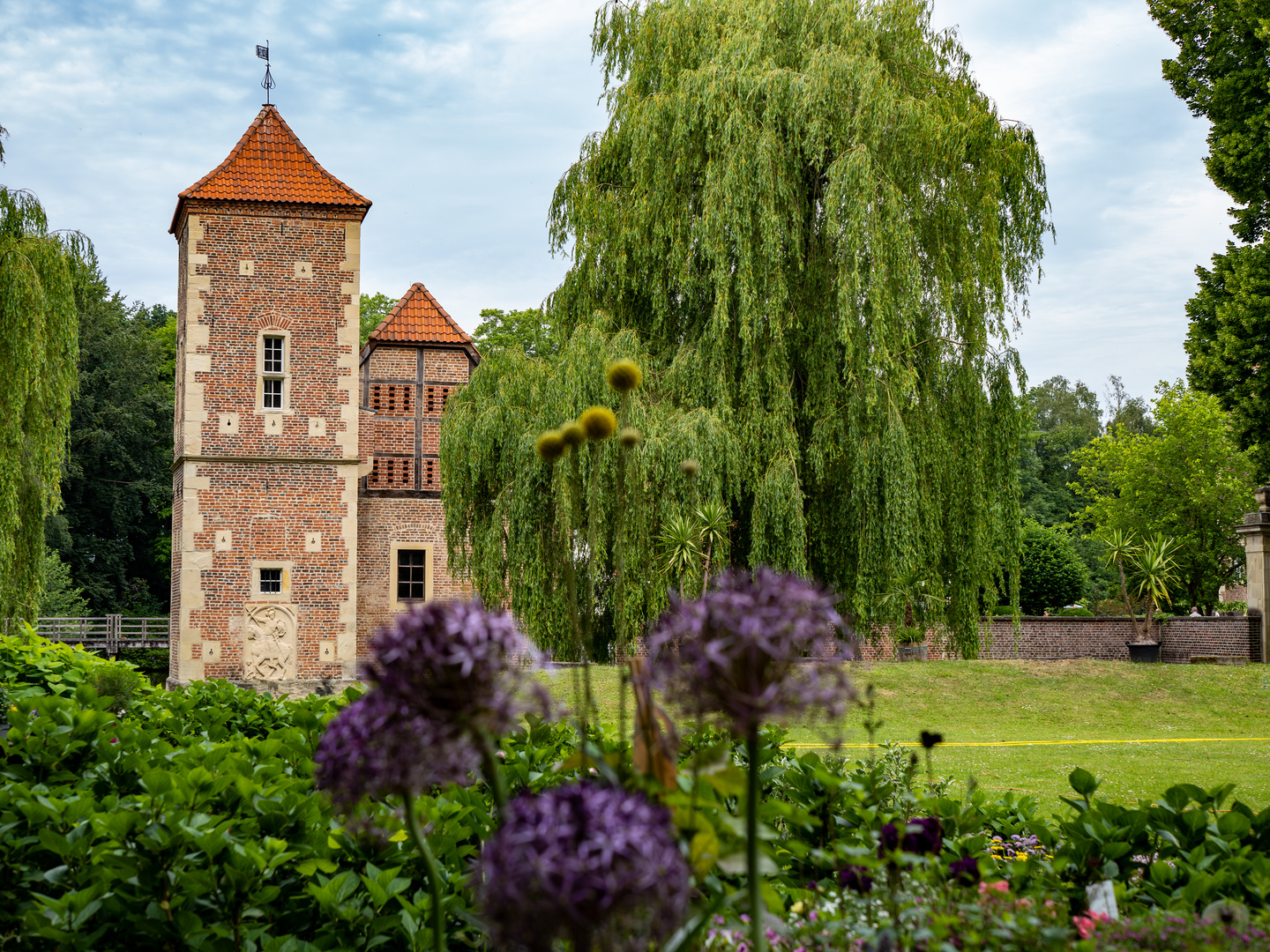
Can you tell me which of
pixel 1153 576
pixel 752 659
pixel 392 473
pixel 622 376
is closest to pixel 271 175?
pixel 392 473

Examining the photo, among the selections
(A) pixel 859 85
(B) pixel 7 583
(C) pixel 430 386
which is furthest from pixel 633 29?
(C) pixel 430 386

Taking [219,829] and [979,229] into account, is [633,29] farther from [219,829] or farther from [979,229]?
[219,829]

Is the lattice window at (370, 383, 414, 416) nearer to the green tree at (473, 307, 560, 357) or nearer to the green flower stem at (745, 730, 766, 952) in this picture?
the green tree at (473, 307, 560, 357)

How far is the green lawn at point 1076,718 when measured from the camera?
9930 millimetres

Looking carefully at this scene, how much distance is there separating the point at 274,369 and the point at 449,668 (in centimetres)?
1876

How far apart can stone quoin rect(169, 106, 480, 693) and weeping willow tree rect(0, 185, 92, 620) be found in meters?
4.72

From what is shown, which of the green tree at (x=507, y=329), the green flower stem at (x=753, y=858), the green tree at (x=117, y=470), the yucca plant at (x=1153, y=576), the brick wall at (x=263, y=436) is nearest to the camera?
the green flower stem at (x=753, y=858)

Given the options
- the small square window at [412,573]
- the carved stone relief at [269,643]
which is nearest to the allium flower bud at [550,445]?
the carved stone relief at [269,643]

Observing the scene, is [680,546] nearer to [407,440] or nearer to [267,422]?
[267,422]

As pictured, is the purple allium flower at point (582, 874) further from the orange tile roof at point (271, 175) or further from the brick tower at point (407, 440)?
the brick tower at point (407, 440)

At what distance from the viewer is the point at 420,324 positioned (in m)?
25.8

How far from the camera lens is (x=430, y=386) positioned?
25.7m

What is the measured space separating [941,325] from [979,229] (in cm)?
135

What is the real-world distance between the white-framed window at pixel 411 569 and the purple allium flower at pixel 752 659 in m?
22.5
